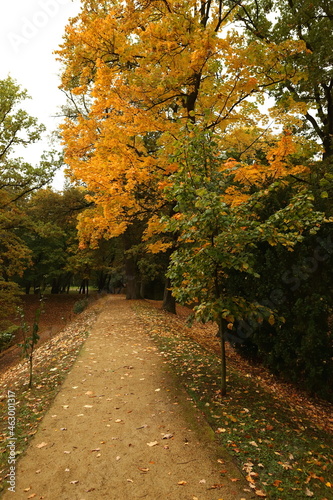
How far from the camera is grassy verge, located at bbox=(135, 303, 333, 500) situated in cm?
301

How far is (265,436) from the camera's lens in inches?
149

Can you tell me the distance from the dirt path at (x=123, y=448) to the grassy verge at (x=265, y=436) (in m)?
0.20

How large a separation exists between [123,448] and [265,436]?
1.76 meters

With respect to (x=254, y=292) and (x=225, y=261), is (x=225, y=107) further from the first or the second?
(x=225, y=261)

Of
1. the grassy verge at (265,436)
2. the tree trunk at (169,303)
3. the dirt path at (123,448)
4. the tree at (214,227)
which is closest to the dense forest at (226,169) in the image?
the tree at (214,227)

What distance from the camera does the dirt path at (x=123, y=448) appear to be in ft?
9.65

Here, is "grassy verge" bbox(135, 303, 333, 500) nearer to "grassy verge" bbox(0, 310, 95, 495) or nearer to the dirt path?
the dirt path

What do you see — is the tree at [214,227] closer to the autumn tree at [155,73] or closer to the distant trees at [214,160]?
the distant trees at [214,160]

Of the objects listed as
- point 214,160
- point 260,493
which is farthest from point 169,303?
point 260,493

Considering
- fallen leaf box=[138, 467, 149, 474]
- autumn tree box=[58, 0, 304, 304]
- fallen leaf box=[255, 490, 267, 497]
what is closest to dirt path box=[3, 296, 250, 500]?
fallen leaf box=[138, 467, 149, 474]

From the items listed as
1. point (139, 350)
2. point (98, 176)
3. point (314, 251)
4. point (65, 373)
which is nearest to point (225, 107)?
point (98, 176)

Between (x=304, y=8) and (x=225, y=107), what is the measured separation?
4.98 m

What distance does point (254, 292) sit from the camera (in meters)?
6.55

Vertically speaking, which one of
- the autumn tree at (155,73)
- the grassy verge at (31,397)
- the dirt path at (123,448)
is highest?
the autumn tree at (155,73)
